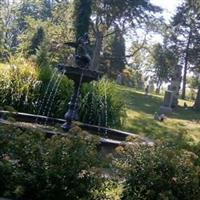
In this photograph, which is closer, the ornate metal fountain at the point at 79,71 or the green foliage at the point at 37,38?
the ornate metal fountain at the point at 79,71

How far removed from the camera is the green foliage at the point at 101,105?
1342 cm

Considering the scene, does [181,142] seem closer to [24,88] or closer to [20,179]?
[20,179]

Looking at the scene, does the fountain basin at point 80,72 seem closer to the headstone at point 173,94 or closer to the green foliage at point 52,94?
the green foliage at point 52,94

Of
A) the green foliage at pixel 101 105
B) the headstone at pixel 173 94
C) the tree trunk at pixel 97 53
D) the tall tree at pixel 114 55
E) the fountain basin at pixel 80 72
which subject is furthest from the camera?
the tall tree at pixel 114 55

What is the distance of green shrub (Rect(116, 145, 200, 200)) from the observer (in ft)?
16.8

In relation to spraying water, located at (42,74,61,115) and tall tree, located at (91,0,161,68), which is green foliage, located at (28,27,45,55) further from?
spraying water, located at (42,74,61,115)

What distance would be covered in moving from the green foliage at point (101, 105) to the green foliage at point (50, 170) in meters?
7.78

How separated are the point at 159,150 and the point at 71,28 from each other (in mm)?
37100

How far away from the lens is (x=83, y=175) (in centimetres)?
514

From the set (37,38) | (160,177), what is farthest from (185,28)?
(160,177)

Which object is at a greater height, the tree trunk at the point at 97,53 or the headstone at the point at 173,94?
the tree trunk at the point at 97,53

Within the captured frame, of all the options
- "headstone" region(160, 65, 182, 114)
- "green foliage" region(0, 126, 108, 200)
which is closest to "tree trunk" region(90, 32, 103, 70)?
"headstone" region(160, 65, 182, 114)

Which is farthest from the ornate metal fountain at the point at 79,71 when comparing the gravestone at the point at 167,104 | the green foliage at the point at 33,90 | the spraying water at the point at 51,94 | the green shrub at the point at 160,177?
the gravestone at the point at 167,104

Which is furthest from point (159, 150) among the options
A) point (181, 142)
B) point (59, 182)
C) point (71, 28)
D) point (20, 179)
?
point (71, 28)
